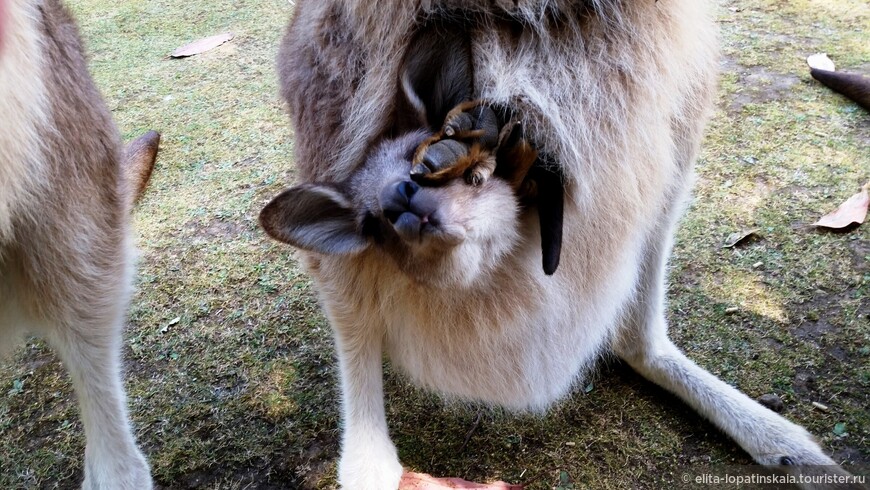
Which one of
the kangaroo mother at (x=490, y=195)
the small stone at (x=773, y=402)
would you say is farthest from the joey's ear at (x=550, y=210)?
the small stone at (x=773, y=402)

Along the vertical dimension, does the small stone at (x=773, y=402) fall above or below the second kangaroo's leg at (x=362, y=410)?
below

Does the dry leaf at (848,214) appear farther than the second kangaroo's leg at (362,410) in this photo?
Yes

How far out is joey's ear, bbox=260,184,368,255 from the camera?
1.04 meters

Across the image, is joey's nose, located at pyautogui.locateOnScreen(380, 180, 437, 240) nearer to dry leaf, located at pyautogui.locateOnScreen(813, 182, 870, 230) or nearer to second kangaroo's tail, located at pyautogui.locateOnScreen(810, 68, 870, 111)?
dry leaf, located at pyautogui.locateOnScreen(813, 182, 870, 230)

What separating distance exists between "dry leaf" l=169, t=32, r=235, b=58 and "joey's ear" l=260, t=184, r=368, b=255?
2.83 m

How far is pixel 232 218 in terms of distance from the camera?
7.62 feet

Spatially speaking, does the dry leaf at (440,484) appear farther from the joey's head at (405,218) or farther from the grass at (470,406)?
the joey's head at (405,218)

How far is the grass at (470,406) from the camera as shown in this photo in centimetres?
152

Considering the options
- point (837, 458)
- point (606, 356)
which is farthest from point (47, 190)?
point (837, 458)

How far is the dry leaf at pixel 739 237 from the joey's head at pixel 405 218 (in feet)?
3.75

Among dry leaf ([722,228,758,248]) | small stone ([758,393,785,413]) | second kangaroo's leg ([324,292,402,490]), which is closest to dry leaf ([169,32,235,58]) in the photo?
second kangaroo's leg ([324,292,402,490])

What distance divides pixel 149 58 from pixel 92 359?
259 cm

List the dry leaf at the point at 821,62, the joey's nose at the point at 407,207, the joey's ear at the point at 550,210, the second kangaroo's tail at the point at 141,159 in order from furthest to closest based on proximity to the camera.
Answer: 1. the dry leaf at the point at 821,62
2. the second kangaroo's tail at the point at 141,159
3. the joey's ear at the point at 550,210
4. the joey's nose at the point at 407,207

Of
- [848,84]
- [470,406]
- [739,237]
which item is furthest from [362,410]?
[848,84]
